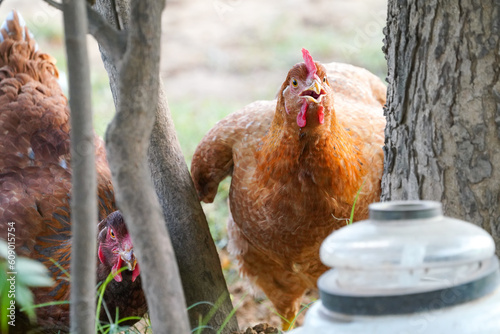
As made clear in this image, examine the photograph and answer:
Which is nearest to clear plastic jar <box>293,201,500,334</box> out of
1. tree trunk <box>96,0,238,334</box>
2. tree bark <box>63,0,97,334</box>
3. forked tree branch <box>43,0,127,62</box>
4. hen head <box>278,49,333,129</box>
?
tree bark <box>63,0,97,334</box>

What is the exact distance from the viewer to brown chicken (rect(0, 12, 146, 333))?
7.65ft

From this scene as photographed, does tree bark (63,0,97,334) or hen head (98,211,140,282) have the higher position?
tree bark (63,0,97,334)

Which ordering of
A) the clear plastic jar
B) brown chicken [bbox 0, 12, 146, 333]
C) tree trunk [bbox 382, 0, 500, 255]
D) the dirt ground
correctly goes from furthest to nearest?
1. the dirt ground
2. brown chicken [bbox 0, 12, 146, 333]
3. tree trunk [bbox 382, 0, 500, 255]
4. the clear plastic jar

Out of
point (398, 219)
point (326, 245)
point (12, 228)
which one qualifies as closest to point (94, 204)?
point (326, 245)

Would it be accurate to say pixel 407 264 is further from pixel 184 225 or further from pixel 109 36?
pixel 184 225

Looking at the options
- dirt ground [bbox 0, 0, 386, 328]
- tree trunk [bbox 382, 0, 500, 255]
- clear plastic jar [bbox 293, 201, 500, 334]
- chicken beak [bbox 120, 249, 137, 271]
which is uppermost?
dirt ground [bbox 0, 0, 386, 328]

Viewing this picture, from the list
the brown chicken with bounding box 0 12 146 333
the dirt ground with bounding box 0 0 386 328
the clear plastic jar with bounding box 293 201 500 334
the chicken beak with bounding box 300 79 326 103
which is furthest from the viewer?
the dirt ground with bounding box 0 0 386 328

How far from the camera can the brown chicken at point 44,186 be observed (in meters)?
2.33

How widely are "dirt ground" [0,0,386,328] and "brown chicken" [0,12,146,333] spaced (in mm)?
2932

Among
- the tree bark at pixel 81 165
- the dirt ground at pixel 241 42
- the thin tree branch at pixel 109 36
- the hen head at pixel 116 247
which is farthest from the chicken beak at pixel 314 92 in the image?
the dirt ground at pixel 241 42

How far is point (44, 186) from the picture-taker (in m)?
2.60

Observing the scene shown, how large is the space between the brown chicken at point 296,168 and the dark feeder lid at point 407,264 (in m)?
1.16

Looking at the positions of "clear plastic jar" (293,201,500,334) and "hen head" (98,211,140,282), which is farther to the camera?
"hen head" (98,211,140,282)

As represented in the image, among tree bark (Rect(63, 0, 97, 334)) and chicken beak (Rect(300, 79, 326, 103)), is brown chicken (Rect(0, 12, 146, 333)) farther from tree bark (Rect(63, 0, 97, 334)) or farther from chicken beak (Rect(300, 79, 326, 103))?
tree bark (Rect(63, 0, 97, 334))
